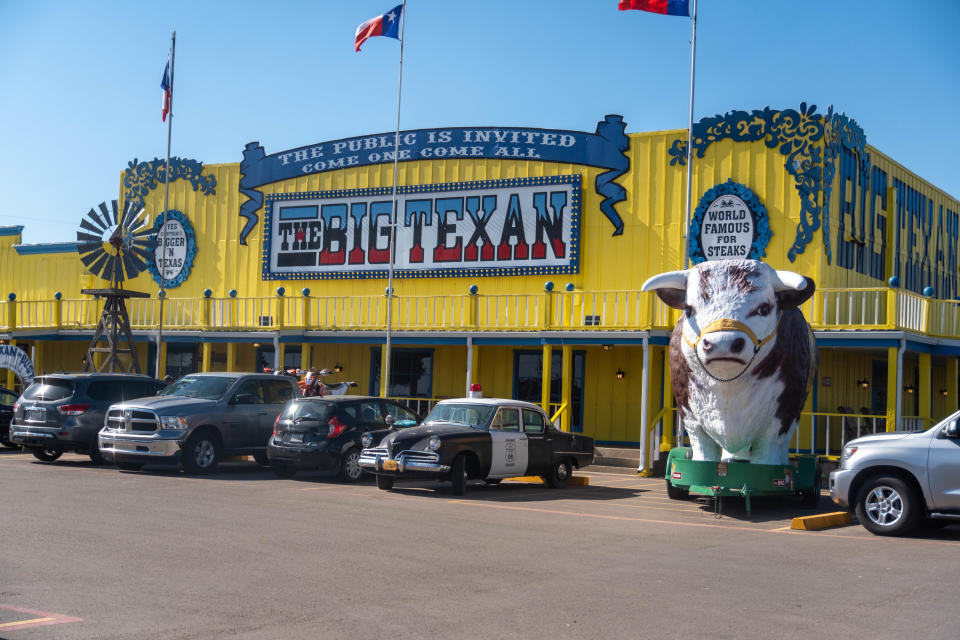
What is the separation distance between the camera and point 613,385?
82.6 ft

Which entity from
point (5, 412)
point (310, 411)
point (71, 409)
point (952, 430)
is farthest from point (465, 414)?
point (5, 412)

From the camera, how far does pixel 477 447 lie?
16328 mm

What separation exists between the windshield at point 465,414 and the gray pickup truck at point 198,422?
12.8ft

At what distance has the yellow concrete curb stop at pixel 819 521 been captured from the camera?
1324cm

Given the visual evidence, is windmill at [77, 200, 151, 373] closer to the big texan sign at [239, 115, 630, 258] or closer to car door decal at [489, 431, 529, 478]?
the big texan sign at [239, 115, 630, 258]

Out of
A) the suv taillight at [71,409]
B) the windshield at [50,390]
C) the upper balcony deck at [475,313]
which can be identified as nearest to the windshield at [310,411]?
the suv taillight at [71,409]

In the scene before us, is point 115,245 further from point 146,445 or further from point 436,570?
point 436,570

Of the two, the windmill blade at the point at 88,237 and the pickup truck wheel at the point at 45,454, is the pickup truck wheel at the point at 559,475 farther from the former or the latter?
the windmill blade at the point at 88,237

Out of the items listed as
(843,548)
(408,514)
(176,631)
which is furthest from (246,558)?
(843,548)

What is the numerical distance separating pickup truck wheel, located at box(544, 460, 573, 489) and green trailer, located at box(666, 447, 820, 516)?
2.60 meters

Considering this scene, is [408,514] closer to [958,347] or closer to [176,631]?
[176,631]

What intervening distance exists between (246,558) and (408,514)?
402 centimetres

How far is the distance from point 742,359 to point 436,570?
6770 millimetres

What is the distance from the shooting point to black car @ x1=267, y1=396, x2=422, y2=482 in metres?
17.4
